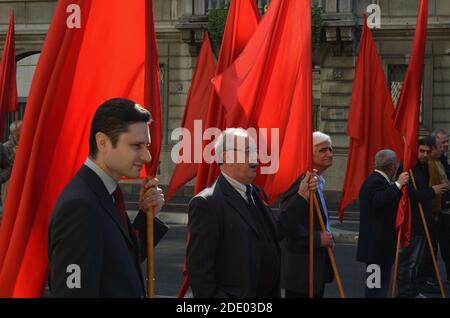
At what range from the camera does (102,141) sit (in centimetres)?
337

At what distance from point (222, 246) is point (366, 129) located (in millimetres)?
5631

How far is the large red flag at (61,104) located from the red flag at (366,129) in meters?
5.33

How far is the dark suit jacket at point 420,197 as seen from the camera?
939 cm

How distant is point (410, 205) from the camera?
934 cm

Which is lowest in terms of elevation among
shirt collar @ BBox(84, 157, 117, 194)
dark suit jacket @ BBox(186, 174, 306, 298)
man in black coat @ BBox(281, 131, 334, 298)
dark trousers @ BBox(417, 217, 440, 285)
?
dark trousers @ BBox(417, 217, 440, 285)

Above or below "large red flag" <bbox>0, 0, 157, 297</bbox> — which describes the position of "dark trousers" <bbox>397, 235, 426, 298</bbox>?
below

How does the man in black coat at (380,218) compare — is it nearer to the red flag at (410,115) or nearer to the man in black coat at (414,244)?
the red flag at (410,115)

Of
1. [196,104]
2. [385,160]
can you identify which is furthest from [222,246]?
[196,104]

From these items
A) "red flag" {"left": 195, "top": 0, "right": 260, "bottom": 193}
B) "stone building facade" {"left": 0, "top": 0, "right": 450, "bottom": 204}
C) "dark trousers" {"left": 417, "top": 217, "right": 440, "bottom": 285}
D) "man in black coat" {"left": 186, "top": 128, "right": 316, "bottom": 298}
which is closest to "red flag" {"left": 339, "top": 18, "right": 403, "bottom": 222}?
"dark trousers" {"left": 417, "top": 217, "right": 440, "bottom": 285}

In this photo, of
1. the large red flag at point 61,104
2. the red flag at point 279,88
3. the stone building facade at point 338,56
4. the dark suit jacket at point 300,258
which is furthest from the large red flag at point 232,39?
the stone building facade at point 338,56

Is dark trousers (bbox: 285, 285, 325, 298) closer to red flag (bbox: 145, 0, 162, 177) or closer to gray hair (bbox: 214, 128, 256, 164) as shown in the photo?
gray hair (bbox: 214, 128, 256, 164)

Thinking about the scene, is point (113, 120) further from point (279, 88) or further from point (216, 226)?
point (279, 88)

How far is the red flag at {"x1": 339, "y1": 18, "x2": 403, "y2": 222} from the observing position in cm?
985

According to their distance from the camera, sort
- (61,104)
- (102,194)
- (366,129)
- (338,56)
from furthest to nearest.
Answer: (338,56)
(366,129)
(61,104)
(102,194)
